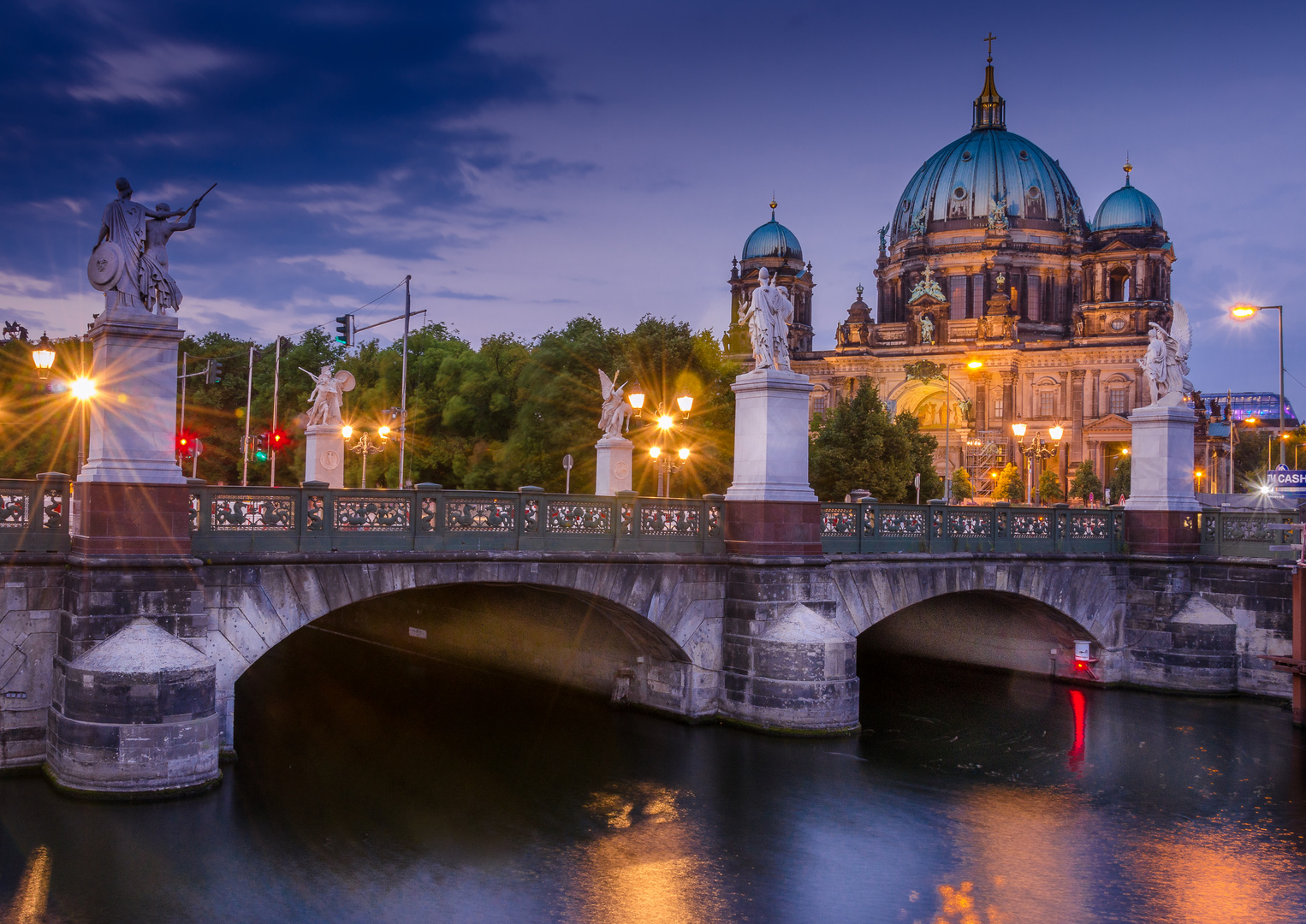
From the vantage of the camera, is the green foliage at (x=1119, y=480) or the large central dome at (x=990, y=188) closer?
the green foliage at (x=1119, y=480)

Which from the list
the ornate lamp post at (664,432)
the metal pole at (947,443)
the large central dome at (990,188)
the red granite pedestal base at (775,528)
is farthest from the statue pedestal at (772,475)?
the large central dome at (990,188)

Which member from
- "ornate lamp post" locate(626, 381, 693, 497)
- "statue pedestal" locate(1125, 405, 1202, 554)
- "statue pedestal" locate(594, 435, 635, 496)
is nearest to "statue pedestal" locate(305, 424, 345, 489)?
"statue pedestal" locate(594, 435, 635, 496)

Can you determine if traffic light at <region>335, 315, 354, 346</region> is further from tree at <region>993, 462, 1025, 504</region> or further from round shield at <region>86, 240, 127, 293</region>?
tree at <region>993, 462, 1025, 504</region>

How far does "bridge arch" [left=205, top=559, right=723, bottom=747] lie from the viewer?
613 inches

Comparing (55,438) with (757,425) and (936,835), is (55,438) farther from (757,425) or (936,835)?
(936,835)

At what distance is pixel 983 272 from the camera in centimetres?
9056

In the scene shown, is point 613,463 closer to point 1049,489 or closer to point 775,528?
point 775,528

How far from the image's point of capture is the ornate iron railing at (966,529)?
71.1 ft

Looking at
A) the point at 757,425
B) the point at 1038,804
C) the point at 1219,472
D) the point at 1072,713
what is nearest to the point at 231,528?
the point at 757,425

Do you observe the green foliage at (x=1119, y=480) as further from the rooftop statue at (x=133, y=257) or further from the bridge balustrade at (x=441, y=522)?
the rooftop statue at (x=133, y=257)

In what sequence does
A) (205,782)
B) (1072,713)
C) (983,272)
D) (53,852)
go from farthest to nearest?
(983,272)
(1072,713)
(205,782)
(53,852)

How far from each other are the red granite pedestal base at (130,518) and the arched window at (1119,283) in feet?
285

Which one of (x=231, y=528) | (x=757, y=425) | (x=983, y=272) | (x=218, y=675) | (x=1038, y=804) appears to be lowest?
(x=1038, y=804)

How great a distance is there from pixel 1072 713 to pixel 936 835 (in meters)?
9.52
